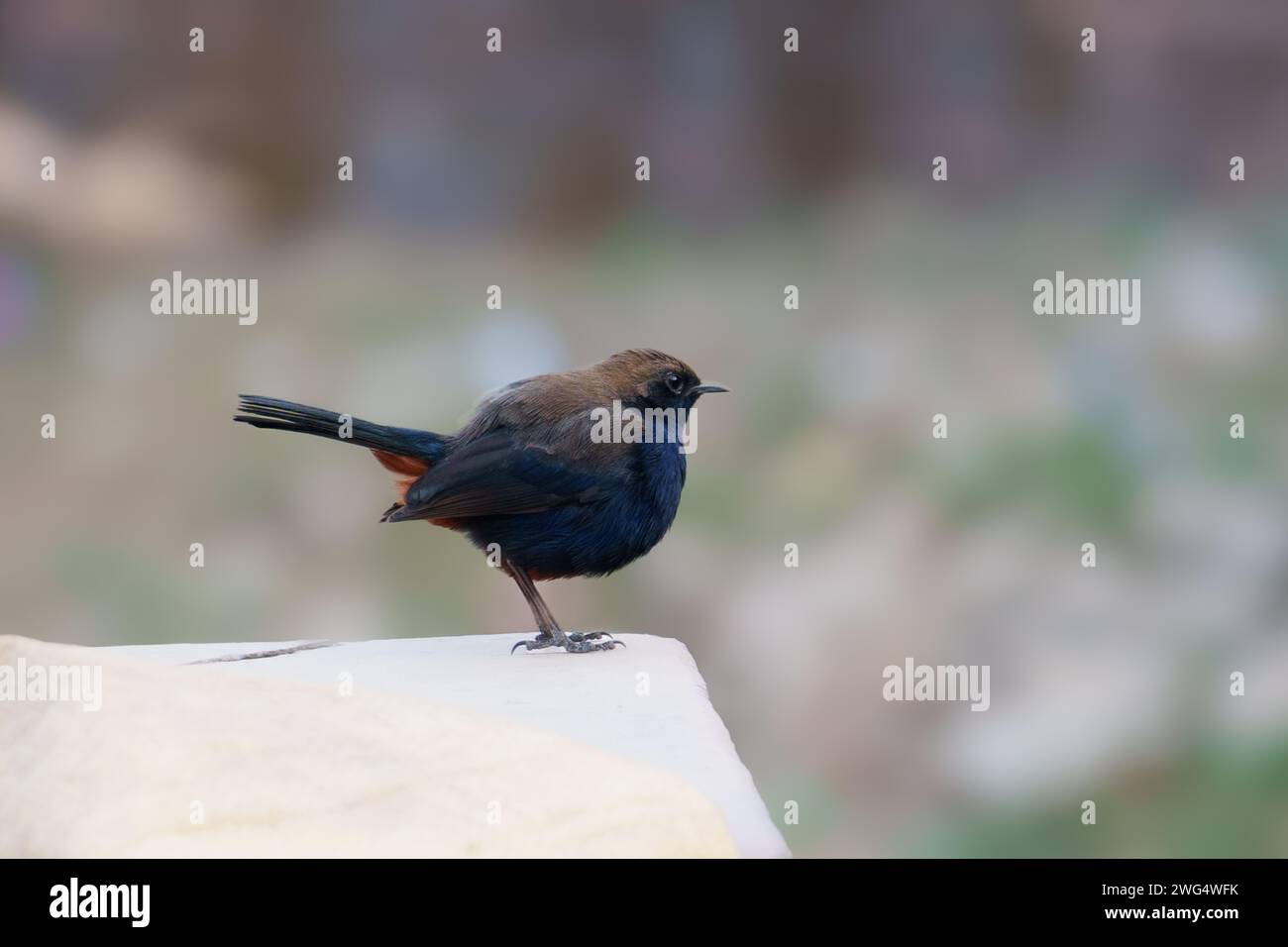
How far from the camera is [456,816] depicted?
2.19 m

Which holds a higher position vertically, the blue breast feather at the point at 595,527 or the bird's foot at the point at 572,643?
the blue breast feather at the point at 595,527

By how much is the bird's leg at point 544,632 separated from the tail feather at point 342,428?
41cm

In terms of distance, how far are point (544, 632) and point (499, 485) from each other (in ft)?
1.56

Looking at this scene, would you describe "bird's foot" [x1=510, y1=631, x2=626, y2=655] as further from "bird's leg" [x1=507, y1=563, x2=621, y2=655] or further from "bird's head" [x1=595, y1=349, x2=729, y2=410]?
"bird's head" [x1=595, y1=349, x2=729, y2=410]

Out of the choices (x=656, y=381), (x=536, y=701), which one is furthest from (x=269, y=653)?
(x=656, y=381)

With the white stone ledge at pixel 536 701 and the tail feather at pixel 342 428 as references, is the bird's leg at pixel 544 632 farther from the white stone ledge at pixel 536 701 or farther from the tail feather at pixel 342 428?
the tail feather at pixel 342 428

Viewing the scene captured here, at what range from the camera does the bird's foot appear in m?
3.78

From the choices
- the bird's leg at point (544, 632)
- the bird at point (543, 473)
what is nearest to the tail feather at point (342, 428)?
the bird at point (543, 473)

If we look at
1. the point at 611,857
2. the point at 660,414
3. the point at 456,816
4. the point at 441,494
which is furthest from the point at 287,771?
the point at 660,414

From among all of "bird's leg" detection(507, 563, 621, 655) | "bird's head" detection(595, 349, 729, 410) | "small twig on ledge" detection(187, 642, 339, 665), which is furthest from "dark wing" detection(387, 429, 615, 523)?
"small twig on ledge" detection(187, 642, 339, 665)

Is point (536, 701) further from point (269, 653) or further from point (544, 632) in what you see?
point (269, 653)

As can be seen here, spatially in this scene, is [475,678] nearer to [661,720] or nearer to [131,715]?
[661,720]

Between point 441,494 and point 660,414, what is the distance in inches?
26.6

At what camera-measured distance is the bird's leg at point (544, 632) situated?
3770 mm
